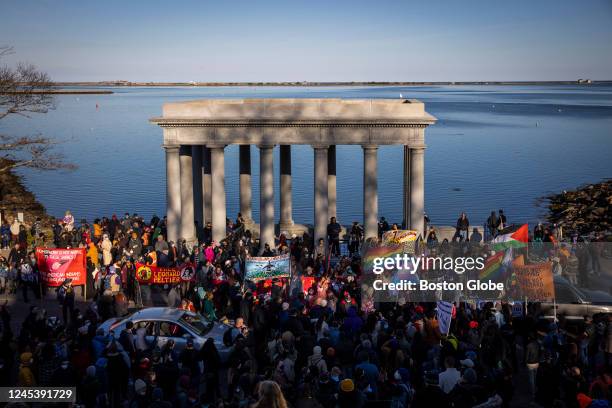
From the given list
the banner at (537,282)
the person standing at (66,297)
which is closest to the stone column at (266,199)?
the person standing at (66,297)

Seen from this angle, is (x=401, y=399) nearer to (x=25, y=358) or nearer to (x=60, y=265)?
(x=25, y=358)

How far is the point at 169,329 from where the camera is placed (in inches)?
814

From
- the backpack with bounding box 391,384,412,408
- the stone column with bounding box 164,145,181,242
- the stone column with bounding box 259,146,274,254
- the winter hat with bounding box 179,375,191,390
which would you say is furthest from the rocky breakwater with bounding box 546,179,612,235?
the winter hat with bounding box 179,375,191,390

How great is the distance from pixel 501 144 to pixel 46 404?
430ft

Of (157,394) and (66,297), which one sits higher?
(157,394)

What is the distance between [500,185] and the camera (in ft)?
297

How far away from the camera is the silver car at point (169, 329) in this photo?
67.1ft

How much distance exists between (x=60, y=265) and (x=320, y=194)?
13.7 metres

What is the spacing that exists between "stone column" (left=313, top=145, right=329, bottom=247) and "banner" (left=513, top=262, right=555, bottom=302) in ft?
48.7

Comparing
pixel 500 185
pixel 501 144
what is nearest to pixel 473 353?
pixel 500 185

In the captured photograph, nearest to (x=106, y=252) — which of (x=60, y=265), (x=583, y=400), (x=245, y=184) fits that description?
(x=60, y=265)

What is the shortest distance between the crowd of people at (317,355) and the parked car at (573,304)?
0.62 meters

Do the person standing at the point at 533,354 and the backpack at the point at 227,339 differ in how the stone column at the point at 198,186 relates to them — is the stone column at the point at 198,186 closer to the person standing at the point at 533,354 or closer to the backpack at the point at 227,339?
the backpack at the point at 227,339

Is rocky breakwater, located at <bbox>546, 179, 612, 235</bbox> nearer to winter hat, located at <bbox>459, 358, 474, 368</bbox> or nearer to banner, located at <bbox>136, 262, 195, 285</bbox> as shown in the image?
banner, located at <bbox>136, 262, 195, 285</bbox>
